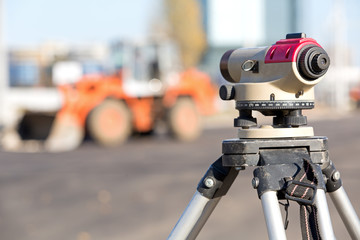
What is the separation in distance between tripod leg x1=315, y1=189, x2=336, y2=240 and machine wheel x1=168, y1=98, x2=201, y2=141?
1389cm

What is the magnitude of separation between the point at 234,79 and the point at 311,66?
0.28 m

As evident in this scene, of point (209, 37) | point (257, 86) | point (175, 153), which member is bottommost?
point (175, 153)

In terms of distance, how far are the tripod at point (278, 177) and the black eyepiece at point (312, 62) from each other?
149 millimetres

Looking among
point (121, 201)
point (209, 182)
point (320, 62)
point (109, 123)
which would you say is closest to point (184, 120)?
point (109, 123)

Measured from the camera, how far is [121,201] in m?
A: 6.67

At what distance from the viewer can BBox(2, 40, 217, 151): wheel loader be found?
1487 cm

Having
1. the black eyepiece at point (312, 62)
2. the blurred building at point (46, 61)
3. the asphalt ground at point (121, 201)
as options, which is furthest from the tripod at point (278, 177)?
the blurred building at point (46, 61)

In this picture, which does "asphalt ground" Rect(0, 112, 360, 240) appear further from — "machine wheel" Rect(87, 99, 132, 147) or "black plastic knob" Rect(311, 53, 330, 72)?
"machine wheel" Rect(87, 99, 132, 147)

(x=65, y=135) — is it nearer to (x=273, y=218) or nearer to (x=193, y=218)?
(x=193, y=218)

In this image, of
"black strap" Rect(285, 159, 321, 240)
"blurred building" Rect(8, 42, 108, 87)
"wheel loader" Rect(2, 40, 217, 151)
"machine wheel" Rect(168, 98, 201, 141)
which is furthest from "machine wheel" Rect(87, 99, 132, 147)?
"black strap" Rect(285, 159, 321, 240)

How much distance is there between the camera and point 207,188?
2168 millimetres

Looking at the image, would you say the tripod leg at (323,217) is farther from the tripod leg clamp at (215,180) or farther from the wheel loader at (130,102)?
the wheel loader at (130,102)

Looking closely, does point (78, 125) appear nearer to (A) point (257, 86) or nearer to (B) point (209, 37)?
(A) point (257, 86)

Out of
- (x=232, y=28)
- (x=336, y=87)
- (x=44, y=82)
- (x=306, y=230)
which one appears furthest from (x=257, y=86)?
(x=232, y=28)
